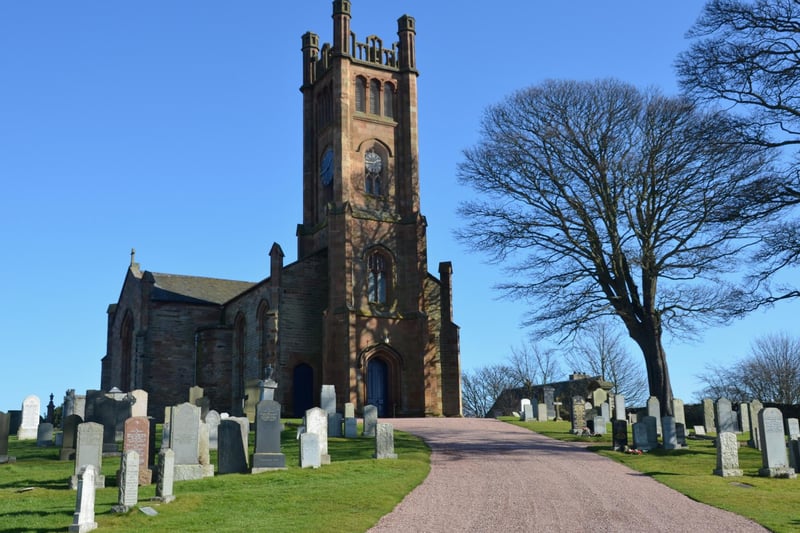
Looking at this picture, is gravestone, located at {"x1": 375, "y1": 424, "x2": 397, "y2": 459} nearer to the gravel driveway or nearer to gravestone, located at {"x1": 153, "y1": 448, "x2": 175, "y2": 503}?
the gravel driveway

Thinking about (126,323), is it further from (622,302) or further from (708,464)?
(708,464)

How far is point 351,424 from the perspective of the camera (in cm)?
2716

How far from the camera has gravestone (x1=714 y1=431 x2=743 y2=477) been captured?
19312mm

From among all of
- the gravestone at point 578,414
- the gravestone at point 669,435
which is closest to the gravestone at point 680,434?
the gravestone at point 669,435

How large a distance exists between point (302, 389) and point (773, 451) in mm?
24521

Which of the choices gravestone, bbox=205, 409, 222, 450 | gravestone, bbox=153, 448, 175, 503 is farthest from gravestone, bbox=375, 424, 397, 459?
gravestone, bbox=153, 448, 175, 503

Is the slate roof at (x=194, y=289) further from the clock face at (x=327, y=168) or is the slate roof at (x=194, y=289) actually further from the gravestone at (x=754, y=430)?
the gravestone at (x=754, y=430)

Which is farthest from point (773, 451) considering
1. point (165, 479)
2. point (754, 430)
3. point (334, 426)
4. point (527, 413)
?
point (527, 413)

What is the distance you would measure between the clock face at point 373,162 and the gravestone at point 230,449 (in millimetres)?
25410

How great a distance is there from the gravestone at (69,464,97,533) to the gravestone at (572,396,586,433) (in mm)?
19519

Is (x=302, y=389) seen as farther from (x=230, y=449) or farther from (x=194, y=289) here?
(x=230, y=449)

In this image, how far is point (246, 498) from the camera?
1519 cm

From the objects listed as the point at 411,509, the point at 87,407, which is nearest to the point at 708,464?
the point at 411,509

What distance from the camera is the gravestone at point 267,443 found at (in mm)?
19125
